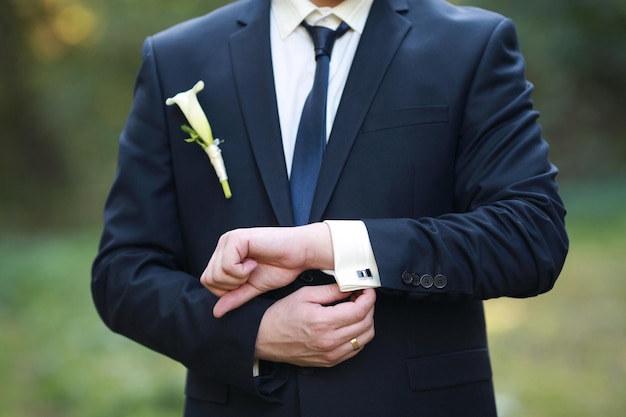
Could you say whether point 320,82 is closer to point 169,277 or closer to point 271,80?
point 271,80

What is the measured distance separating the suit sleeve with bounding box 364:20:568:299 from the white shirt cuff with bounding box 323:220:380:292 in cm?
3

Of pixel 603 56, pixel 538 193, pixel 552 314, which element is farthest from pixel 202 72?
pixel 603 56

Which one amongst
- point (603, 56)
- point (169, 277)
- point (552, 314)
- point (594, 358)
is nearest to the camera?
point (169, 277)

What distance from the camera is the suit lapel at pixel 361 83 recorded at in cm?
252

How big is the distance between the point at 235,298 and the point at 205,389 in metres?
0.39

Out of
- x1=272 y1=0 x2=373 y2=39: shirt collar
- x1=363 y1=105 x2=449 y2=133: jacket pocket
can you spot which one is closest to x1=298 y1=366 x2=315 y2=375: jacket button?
x1=363 y1=105 x2=449 y2=133: jacket pocket

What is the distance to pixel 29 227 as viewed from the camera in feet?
56.6

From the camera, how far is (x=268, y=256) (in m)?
2.29

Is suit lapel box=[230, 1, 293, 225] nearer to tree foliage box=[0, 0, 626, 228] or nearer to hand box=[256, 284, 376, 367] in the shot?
hand box=[256, 284, 376, 367]

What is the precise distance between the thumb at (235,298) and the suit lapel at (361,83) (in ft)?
0.87

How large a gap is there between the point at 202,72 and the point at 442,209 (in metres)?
0.80

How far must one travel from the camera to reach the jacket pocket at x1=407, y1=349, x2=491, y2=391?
2.53 metres

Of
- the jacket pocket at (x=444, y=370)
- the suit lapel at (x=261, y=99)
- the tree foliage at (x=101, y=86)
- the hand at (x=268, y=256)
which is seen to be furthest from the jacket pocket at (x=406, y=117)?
the tree foliage at (x=101, y=86)

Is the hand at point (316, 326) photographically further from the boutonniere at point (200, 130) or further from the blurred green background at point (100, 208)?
the blurred green background at point (100, 208)
